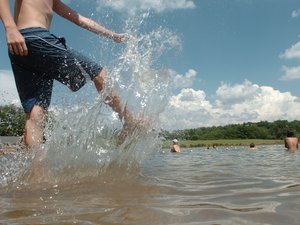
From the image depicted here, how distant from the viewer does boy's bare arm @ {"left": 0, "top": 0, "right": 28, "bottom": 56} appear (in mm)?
3469

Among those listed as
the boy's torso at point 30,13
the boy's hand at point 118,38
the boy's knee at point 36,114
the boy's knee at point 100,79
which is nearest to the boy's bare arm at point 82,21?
the boy's hand at point 118,38

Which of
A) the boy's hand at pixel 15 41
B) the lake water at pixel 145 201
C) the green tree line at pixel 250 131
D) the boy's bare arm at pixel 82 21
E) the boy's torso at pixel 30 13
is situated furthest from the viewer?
the green tree line at pixel 250 131

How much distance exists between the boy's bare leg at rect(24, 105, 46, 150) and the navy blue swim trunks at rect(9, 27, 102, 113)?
0.22ft

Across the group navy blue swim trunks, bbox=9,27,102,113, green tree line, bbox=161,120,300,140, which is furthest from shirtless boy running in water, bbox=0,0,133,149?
green tree line, bbox=161,120,300,140

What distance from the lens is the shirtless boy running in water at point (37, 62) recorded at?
3.61 m

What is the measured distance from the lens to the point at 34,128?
3668 millimetres

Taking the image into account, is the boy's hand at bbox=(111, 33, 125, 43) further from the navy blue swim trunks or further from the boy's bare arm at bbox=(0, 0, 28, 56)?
the boy's bare arm at bbox=(0, 0, 28, 56)

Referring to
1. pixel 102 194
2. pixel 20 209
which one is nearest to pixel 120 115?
pixel 102 194

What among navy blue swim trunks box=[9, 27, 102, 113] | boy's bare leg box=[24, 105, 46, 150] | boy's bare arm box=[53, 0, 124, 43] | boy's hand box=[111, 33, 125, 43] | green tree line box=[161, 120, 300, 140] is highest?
green tree line box=[161, 120, 300, 140]

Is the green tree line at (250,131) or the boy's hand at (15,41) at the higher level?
the green tree line at (250,131)

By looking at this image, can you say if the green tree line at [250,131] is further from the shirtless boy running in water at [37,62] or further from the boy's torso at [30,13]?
the boy's torso at [30,13]

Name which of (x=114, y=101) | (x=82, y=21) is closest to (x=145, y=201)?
(x=114, y=101)

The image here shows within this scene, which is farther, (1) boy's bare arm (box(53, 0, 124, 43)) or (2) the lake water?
(1) boy's bare arm (box(53, 0, 124, 43))

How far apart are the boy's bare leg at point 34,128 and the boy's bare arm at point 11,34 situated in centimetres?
57
